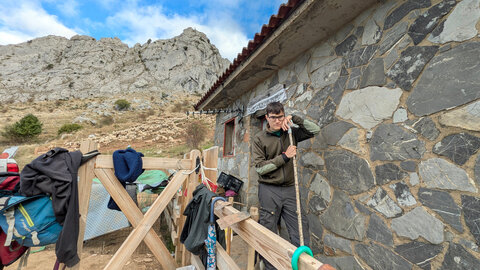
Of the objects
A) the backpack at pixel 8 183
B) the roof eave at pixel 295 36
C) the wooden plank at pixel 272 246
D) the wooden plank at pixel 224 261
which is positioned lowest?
the wooden plank at pixel 224 261

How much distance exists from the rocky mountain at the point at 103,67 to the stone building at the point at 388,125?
142ft

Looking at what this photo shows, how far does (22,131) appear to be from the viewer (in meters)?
18.3

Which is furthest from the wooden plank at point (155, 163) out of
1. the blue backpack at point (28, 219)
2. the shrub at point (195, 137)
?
the shrub at point (195, 137)

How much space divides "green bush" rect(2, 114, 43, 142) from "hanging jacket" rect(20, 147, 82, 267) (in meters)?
24.9

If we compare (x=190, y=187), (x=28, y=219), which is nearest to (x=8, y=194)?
(x=28, y=219)

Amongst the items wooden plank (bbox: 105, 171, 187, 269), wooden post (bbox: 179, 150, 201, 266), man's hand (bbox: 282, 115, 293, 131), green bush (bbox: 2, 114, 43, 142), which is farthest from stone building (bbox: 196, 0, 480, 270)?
green bush (bbox: 2, 114, 43, 142)

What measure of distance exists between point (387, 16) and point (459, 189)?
5.69 ft

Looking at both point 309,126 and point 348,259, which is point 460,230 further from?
point 309,126

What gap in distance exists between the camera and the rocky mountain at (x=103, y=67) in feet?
129

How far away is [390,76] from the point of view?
191 centimetres

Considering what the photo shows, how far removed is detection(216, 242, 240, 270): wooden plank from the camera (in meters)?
1.59

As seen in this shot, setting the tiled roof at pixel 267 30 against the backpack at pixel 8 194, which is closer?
the backpack at pixel 8 194

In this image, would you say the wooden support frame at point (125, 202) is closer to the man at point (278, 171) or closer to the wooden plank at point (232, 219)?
the man at point (278, 171)

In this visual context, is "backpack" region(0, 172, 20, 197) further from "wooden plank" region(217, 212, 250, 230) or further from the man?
the man
